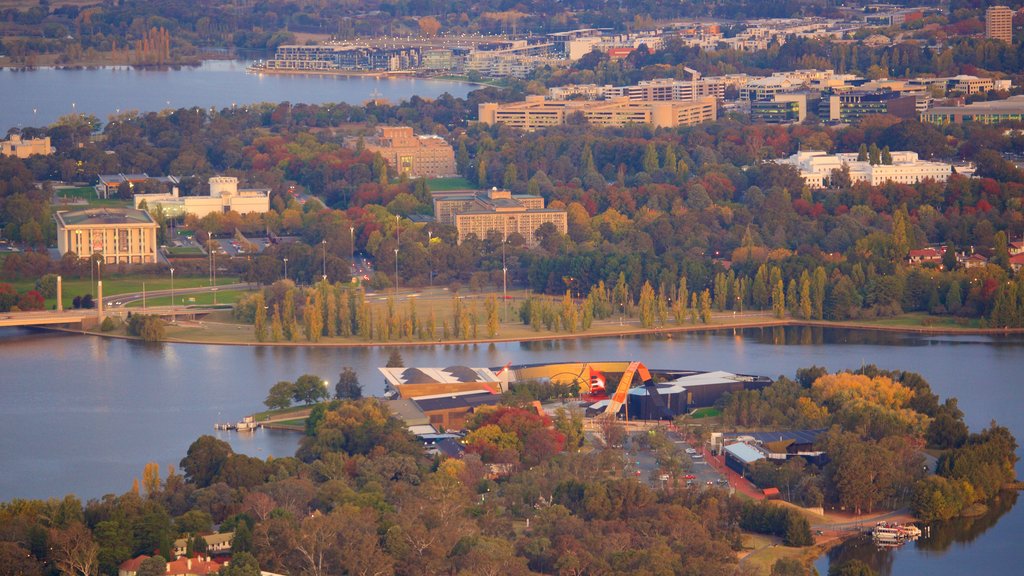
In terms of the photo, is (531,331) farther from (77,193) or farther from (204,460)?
(77,193)

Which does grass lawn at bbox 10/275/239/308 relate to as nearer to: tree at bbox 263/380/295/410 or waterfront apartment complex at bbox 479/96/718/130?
tree at bbox 263/380/295/410

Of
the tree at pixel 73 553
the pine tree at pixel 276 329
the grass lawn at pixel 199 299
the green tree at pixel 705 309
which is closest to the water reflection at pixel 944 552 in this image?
the tree at pixel 73 553

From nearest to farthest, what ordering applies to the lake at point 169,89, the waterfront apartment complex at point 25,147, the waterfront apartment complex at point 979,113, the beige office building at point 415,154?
the beige office building at point 415,154, the waterfront apartment complex at point 25,147, the waterfront apartment complex at point 979,113, the lake at point 169,89

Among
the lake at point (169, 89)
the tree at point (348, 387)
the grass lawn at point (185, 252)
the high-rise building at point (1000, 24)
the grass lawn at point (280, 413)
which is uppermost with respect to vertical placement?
the high-rise building at point (1000, 24)

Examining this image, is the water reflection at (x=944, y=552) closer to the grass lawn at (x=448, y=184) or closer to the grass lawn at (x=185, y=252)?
the grass lawn at (x=185, y=252)

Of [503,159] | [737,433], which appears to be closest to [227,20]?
[503,159]
